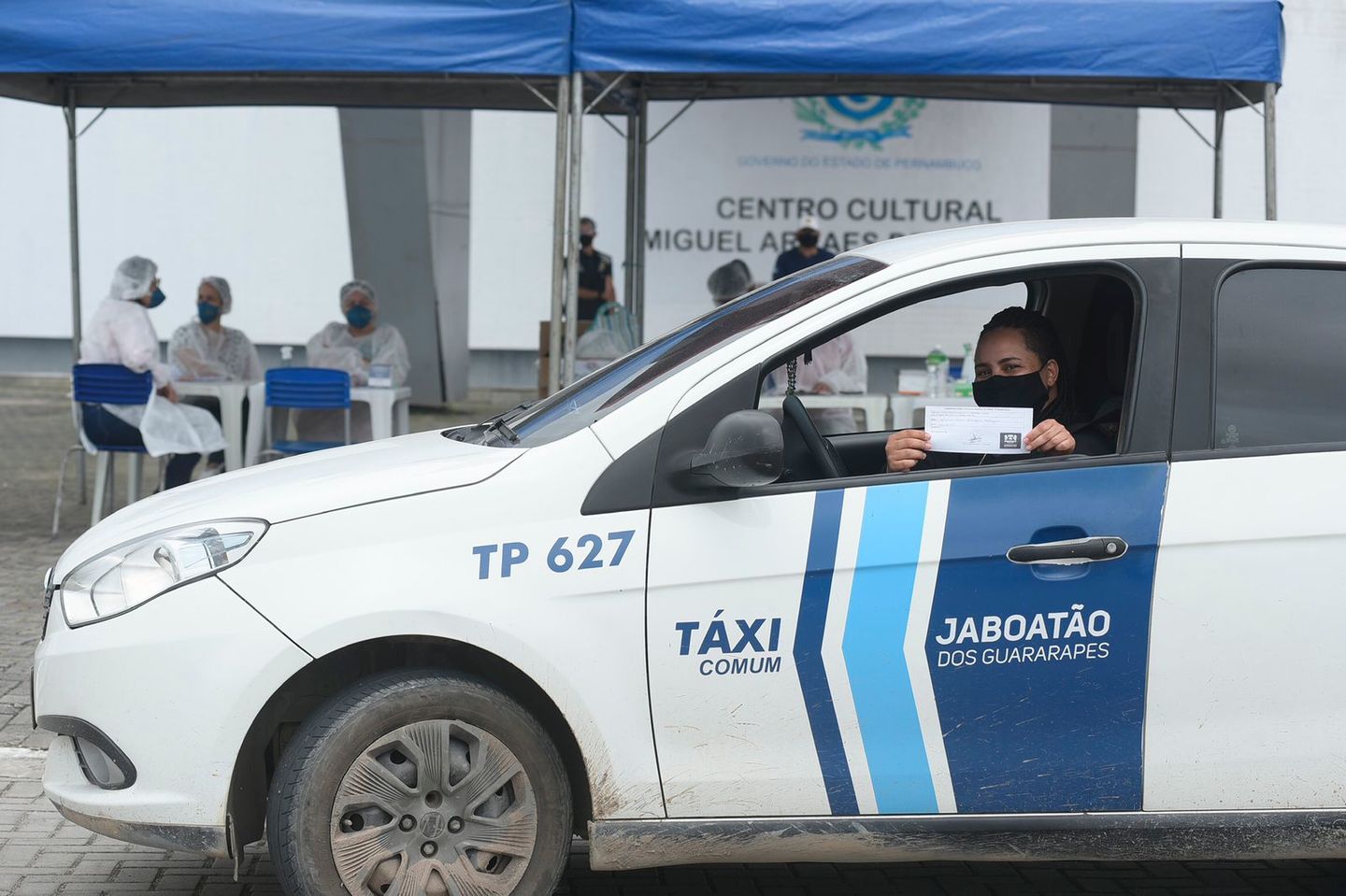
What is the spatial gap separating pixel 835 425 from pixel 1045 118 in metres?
4.93

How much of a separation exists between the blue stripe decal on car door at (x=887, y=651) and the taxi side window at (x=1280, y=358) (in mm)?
770

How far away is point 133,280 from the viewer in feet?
30.5

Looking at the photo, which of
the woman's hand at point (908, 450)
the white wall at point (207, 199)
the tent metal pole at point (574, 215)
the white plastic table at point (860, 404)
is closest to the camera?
the woman's hand at point (908, 450)

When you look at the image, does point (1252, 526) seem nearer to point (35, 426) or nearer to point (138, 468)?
point (138, 468)

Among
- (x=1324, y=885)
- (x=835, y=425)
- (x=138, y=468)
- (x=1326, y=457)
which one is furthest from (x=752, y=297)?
(x=138, y=468)

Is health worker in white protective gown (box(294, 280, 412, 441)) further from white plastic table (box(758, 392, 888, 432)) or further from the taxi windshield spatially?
the taxi windshield

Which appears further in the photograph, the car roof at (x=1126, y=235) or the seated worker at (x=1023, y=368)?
the seated worker at (x=1023, y=368)

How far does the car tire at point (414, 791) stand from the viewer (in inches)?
129

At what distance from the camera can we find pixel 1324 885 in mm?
4078

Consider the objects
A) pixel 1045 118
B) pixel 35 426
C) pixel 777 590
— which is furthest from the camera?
pixel 35 426

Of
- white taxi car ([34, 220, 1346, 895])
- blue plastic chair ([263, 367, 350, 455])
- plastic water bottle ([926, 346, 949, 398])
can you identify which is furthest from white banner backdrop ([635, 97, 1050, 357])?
white taxi car ([34, 220, 1346, 895])

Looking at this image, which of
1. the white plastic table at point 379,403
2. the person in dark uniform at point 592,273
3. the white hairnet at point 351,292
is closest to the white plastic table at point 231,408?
the white plastic table at point 379,403

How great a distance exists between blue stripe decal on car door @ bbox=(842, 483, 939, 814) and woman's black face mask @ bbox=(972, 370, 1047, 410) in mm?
759

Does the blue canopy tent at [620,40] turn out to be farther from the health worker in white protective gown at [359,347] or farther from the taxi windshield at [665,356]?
the taxi windshield at [665,356]
